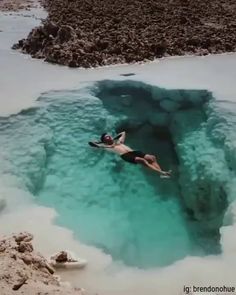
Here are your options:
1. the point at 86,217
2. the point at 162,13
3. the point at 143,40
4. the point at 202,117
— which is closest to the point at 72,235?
the point at 86,217

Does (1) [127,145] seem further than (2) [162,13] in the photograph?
No

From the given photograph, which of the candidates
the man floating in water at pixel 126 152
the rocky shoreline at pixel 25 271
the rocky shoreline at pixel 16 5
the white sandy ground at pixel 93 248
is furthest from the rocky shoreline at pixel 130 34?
the rocky shoreline at pixel 25 271

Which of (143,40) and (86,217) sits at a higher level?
(143,40)

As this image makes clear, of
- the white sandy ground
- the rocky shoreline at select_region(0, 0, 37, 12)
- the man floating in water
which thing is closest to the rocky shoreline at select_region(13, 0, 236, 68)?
the white sandy ground

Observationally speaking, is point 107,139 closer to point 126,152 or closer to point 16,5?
point 126,152

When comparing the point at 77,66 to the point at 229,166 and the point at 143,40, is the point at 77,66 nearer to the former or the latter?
the point at 143,40

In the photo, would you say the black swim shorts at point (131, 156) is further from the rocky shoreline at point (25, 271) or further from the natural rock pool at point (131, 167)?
the rocky shoreline at point (25, 271)
